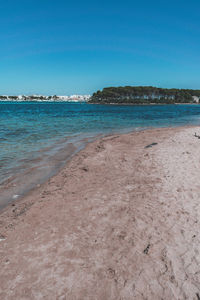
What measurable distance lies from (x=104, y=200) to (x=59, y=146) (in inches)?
364

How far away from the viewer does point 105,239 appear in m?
4.41

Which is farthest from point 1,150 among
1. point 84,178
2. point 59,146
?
point 84,178

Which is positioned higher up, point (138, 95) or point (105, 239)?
point (138, 95)

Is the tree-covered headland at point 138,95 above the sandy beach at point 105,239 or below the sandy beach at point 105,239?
above

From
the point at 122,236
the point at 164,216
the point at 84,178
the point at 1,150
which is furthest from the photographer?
the point at 1,150

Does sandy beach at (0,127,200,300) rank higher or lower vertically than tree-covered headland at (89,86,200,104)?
lower

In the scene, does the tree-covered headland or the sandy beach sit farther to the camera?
the tree-covered headland

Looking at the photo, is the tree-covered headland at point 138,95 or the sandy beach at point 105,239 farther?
the tree-covered headland at point 138,95

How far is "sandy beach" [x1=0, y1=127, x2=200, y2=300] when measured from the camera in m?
3.32

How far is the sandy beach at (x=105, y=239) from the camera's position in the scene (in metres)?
3.32

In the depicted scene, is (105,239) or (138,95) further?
(138,95)

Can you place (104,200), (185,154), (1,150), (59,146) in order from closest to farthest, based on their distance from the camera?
(104,200)
(185,154)
(1,150)
(59,146)

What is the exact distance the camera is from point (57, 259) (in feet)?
12.7

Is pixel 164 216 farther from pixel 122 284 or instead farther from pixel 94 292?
pixel 94 292
